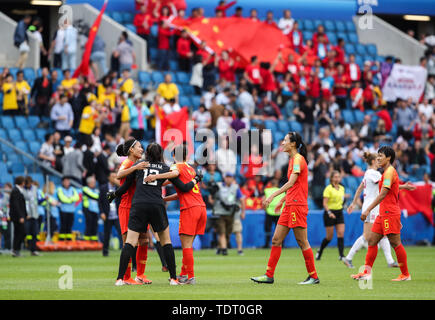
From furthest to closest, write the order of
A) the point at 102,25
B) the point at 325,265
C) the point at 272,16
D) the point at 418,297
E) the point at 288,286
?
the point at 272,16
the point at 102,25
the point at 325,265
the point at 288,286
the point at 418,297

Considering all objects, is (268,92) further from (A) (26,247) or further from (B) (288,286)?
(B) (288,286)

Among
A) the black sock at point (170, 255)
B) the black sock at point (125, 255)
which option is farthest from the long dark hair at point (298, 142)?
the black sock at point (125, 255)

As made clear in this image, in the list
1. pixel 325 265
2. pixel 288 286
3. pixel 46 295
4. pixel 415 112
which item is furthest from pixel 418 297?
pixel 415 112

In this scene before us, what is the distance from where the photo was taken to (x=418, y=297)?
1235 cm

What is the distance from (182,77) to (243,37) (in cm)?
324

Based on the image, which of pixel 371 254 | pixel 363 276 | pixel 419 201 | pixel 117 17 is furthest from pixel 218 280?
pixel 117 17

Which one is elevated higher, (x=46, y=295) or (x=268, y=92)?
(x=268, y=92)

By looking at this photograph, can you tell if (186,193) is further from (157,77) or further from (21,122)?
(157,77)

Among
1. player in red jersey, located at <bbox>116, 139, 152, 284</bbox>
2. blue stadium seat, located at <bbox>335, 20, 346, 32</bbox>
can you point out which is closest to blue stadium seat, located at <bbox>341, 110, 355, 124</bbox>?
blue stadium seat, located at <bbox>335, 20, 346, 32</bbox>

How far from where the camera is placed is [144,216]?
13914 mm

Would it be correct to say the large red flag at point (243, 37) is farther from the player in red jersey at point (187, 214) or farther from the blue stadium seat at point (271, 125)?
the player in red jersey at point (187, 214)

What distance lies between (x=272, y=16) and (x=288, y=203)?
25.0 m

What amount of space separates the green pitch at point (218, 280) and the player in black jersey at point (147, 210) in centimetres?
47

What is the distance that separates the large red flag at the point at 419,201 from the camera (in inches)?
1206
